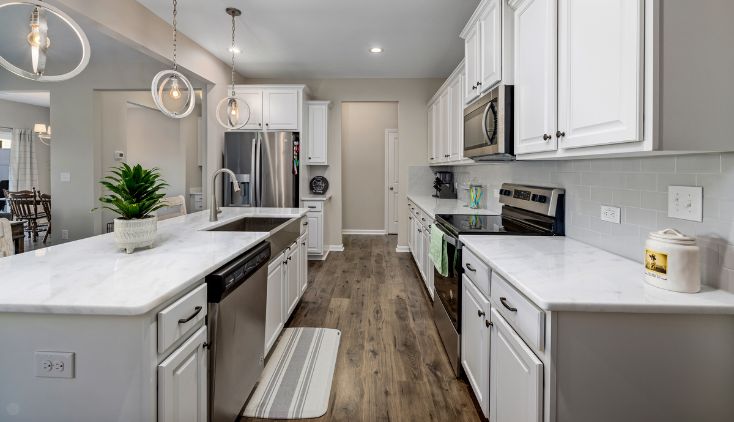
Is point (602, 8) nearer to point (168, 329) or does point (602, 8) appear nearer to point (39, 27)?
point (168, 329)

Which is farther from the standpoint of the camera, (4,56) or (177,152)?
(177,152)

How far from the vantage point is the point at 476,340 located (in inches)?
72.9

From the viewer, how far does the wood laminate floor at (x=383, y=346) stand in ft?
6.52

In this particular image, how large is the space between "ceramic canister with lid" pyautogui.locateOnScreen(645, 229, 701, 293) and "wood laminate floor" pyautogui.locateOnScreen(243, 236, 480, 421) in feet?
3.89

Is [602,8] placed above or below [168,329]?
above

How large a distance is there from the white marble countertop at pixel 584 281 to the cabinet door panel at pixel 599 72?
484 millimetres

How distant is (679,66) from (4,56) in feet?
7.32

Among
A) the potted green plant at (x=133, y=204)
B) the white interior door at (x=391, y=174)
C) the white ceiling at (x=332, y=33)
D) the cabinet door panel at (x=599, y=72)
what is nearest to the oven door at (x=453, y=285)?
the cabinet door panel at (x=599, y=72)

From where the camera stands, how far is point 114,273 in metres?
1.35

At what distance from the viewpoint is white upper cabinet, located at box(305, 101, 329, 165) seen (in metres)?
5.51

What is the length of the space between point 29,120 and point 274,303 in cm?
947

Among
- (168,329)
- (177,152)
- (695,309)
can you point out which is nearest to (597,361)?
(695,309)

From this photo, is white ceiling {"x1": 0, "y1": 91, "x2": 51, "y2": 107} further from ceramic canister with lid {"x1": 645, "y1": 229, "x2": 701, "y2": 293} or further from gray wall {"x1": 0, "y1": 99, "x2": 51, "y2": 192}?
ceramic canister with lid {"x1": 645, "y1": 229, "x2": 701, "y2": 293}

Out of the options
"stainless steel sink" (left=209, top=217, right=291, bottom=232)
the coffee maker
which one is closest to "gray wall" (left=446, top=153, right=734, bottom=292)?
"stainless steel sink" (left=209, top=217, right=291, bottom=232)
